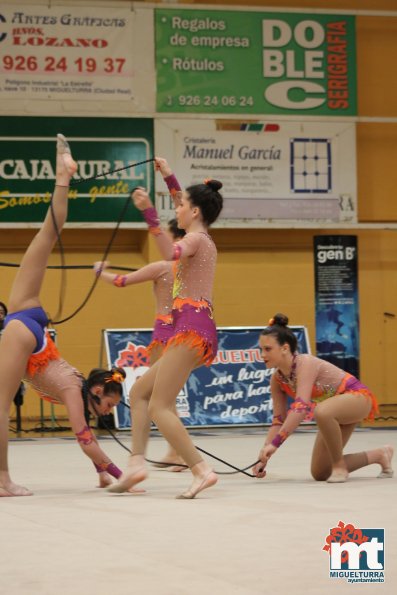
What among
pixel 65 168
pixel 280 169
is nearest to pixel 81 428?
pixel 65 168

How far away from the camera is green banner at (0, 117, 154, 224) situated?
11.6m

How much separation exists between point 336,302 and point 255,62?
290 cm

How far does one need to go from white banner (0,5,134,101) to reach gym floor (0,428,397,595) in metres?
6.39

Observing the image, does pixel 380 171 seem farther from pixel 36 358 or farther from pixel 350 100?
pixel 36 358

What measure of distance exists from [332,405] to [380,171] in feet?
26.2

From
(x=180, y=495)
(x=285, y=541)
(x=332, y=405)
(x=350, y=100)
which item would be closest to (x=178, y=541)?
(x=285, y=541)

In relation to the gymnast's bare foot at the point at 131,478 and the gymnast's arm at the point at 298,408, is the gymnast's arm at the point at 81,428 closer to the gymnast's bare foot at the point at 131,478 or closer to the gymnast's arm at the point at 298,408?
the gymnast's bare foot at the point at 131,478

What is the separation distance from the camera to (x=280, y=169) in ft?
40.2

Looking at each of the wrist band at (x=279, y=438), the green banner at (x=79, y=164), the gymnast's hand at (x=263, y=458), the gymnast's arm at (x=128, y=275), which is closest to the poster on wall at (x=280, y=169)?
the green banner at (x=79, y=164)

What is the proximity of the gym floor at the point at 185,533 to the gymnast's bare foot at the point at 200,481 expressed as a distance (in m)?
0.07

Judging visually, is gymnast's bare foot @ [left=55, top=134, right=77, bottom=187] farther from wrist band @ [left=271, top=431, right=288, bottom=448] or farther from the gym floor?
wrist band @ [left=271, top=431, right=288, bottom=448]

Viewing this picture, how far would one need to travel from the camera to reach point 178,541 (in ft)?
11.4

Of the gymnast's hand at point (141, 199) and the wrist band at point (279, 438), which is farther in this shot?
the wrist band at point (279, 438)

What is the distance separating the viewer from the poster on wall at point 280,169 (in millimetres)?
12117
